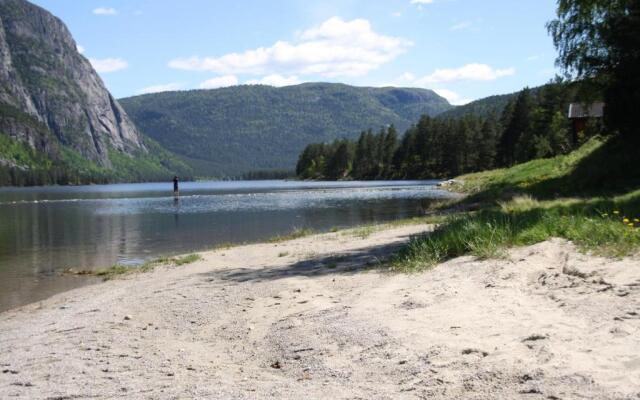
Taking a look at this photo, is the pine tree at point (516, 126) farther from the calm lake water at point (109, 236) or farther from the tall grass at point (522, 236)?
the tall grass at point (522, 236)

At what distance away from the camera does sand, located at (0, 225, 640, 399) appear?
668 cm

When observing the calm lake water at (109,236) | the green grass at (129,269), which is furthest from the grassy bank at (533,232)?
the calm lake water at (109,236)

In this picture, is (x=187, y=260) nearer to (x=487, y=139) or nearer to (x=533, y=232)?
(x=533, y=232)

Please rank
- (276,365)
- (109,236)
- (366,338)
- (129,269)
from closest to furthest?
(276,365), (366,338), (129,269), (109,236)

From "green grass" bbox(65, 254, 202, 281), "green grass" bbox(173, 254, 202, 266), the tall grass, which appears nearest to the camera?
the tall grass

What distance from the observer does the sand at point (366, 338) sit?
6680 millimetres

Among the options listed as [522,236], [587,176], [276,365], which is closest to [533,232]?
[522,236]

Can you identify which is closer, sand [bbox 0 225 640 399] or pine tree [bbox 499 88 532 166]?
Answer: sand [bbox 0 225 640 399]

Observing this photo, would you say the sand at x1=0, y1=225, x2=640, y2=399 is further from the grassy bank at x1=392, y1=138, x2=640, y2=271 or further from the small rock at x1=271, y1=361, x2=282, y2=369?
the grassy bank at x1=392, y1=138, x2=640, y2=271

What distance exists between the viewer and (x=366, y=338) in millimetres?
8711

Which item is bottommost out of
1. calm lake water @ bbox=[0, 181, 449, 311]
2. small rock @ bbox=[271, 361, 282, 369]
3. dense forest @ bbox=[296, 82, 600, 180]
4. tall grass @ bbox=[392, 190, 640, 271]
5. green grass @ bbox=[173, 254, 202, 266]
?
calm lake water @ bbox=[0, 181, 449, 311]

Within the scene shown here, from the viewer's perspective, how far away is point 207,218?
53.7 metres

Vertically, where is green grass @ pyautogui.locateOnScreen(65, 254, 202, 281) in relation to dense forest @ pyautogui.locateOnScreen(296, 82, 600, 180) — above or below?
below

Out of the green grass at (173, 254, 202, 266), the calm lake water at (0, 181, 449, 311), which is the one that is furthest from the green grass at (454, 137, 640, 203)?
the green grass at (173, 254, 202, 266)
